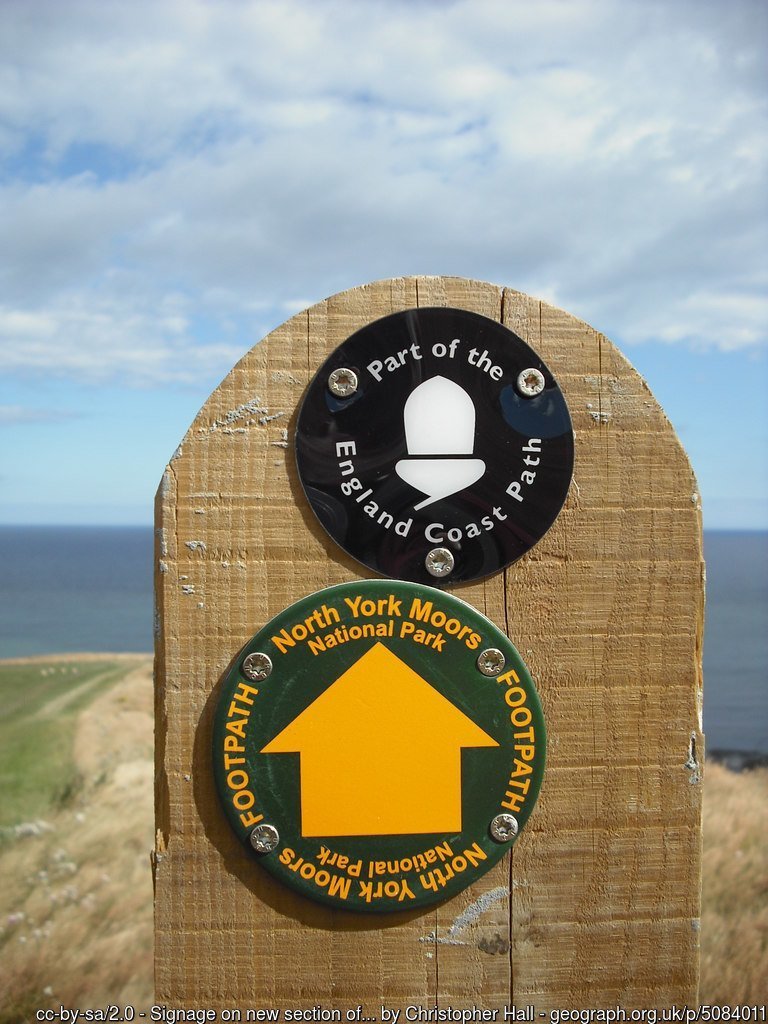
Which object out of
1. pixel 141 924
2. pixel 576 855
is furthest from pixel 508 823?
pixel 141 924

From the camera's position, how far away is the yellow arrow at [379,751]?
5.95 ft

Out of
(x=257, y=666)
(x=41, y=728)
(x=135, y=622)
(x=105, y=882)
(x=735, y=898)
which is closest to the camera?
(x=257, y=666)

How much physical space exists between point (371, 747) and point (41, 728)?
13.6 metres

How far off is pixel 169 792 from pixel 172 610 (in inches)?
14.7

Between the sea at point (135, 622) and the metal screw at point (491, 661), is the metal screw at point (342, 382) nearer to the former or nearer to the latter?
the metal screw at point (491, 661)

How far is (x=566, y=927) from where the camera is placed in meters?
1.89

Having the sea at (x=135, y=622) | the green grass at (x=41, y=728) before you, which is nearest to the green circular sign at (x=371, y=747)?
the green grass at (x=41, y=728)

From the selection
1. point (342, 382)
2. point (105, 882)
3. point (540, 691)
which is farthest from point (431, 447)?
point (105, 882)

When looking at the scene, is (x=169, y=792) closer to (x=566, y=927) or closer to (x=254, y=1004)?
(x=254, y=1004)

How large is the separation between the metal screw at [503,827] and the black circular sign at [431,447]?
497mm

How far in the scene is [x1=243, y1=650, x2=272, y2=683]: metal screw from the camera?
1.81m

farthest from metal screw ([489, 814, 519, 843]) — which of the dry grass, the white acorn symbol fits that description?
the dry grass

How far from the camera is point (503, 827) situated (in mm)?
1842

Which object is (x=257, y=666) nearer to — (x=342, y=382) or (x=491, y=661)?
(x=491, y=661)
